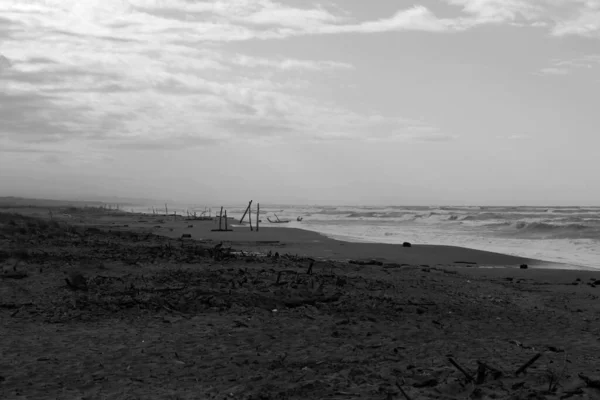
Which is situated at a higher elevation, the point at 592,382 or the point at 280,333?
the point at 592,382

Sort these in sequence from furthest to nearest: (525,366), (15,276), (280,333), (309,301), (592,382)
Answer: (15,276) → (309,301) → (280,333) → (525,366) → (592,382)

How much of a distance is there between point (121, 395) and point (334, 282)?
6.53m

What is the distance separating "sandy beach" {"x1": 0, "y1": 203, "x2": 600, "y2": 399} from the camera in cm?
499

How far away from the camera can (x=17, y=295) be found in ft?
29.6

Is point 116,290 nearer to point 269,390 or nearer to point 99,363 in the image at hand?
point 99,363

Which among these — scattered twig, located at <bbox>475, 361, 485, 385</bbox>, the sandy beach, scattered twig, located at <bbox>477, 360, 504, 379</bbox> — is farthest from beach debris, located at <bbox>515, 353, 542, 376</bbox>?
scattered twig, located at <bbox>475, 361, 485, 385</bbox>

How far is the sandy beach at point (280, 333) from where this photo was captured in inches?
196

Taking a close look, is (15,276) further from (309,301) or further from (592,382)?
(592,382)

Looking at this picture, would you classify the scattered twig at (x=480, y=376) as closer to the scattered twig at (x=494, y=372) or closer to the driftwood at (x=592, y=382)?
the scattered twig at (x=494, y=372)

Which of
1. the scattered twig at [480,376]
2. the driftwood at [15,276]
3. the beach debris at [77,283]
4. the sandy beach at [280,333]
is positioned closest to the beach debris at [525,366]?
the sandy beach at [280,333]

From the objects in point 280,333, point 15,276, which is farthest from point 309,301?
point 15,276

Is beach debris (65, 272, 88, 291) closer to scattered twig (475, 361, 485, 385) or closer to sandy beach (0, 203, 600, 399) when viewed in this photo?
sandy beach (0, 203, 600, 399)

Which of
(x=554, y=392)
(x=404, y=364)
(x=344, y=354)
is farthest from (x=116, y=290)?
(x=554, y=392)

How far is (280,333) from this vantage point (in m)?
7.10
